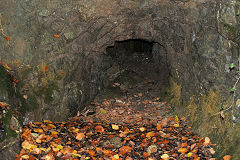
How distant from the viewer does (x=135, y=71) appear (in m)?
8.44

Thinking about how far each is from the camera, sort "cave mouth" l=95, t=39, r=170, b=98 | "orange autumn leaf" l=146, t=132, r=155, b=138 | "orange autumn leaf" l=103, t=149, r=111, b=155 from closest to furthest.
→ "orange autumn leaf" l=103, t=149, r=111, b=155, "orange autumn leaf" l=146, t=132, r=155, b=138, "cave mouth" l=95, t=39, r=170, b=98

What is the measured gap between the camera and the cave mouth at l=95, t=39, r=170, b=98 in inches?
294

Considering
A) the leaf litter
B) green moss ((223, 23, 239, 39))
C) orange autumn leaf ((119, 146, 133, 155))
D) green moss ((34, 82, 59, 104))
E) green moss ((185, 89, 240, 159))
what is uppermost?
green moss ((223, 23, 239, 39))

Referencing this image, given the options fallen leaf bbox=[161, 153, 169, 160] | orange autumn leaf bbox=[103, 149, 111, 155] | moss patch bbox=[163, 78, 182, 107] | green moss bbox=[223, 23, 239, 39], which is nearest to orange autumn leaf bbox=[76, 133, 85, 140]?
orange autumn leaf bbox=[103, 149, 111, 155]

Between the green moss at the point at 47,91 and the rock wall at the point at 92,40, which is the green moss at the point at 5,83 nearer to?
the rock wall at the point at 92,40

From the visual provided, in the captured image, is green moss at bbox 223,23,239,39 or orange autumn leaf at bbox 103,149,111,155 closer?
green moss at bbox 223,23,239,39

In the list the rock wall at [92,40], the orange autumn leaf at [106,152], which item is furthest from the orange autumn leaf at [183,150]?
the orange autumn leaf at [106,152]

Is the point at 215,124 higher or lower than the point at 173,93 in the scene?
lower

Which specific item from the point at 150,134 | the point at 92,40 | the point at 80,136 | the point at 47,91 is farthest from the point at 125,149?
the point at 92,40

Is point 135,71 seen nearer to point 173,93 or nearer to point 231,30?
point 173,93

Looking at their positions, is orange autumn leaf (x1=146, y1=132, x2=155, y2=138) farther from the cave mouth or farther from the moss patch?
the cave mouth

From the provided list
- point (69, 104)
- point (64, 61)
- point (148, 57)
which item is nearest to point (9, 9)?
point (64, 61)

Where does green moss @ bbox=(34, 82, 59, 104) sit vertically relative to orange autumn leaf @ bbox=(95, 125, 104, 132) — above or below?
above

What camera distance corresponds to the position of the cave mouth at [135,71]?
7473mm
